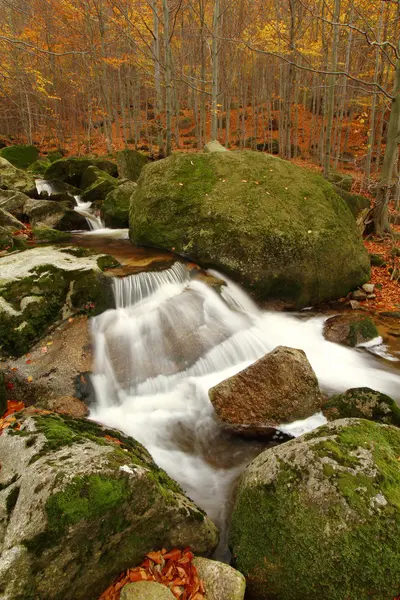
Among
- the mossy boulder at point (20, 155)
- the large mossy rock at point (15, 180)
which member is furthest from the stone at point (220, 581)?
the mossy boulder at point (20, 155)

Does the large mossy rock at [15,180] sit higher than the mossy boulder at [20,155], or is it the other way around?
the mossy boulder at [20,155]

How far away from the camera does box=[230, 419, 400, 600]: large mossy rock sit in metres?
2.28

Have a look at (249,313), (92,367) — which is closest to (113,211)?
(249,313)

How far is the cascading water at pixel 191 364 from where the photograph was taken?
415 cm

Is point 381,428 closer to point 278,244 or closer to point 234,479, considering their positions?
point 234,479

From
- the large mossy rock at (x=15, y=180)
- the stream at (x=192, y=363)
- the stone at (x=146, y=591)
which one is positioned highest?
the large mossy rock at (x=15, y=180)

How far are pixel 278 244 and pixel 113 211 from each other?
5401 mm

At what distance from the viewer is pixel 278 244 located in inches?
274

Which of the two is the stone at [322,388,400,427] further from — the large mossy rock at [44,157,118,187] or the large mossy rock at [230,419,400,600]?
the large mossy rock at [44,157,118,187]

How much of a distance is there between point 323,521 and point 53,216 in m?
10.0

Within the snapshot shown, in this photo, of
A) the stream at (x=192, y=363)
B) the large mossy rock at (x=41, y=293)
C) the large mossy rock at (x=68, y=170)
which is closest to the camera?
the stream at (x=192, y=363)

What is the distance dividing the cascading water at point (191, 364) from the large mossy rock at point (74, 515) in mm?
1275

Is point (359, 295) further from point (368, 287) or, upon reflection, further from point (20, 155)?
point (20, 155)

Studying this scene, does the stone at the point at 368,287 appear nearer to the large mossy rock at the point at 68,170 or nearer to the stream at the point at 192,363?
the stream at the point at 192,363
